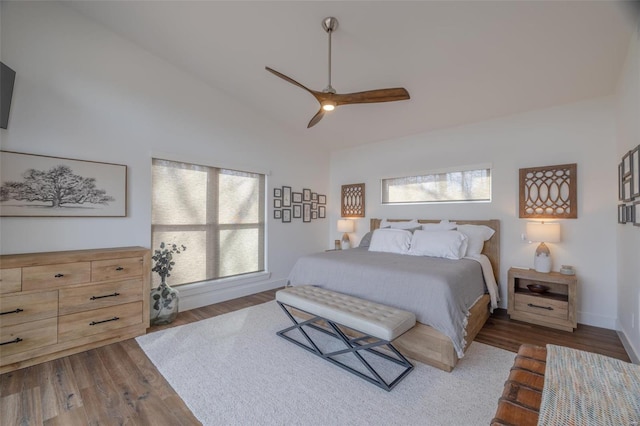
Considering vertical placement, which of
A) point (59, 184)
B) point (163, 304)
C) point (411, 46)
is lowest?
point (163, 304)

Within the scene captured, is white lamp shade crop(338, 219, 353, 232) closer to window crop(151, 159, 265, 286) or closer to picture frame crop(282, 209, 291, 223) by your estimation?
picture frame crop(282, 209, 291, 223)

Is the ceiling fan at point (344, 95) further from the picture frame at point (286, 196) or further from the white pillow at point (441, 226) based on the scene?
the picture frame at point (286, 196)

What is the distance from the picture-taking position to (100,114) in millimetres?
3016

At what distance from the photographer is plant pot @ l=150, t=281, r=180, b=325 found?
3.17 m

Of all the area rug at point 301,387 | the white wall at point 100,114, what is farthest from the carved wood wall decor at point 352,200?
the area rug at point 301,387

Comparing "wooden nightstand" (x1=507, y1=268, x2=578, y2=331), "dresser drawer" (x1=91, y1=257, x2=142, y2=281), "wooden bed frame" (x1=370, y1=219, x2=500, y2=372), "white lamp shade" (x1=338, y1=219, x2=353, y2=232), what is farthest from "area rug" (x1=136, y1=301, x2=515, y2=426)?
"white lamp shade" (x1=338, y1=219, x2=353, y2=232)

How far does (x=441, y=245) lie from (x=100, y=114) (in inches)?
169

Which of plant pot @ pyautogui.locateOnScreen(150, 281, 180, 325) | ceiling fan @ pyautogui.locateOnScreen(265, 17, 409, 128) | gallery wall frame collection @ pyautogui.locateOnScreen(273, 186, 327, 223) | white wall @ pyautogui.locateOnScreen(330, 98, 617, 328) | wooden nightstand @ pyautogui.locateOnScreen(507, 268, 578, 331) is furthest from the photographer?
gallery wall frame collection @ pyautogui.locateOnScreen(273, 186, 327, 223)

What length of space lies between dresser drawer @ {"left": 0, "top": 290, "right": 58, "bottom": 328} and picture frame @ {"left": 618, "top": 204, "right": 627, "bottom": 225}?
5298mm

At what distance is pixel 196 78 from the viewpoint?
3.83 m

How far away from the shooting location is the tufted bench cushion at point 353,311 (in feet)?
6.54

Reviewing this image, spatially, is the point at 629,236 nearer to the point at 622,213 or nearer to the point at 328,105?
the point at 622,213

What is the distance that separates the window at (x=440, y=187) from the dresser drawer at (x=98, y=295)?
13.2 feet

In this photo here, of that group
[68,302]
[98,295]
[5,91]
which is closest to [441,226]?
[98,295]
